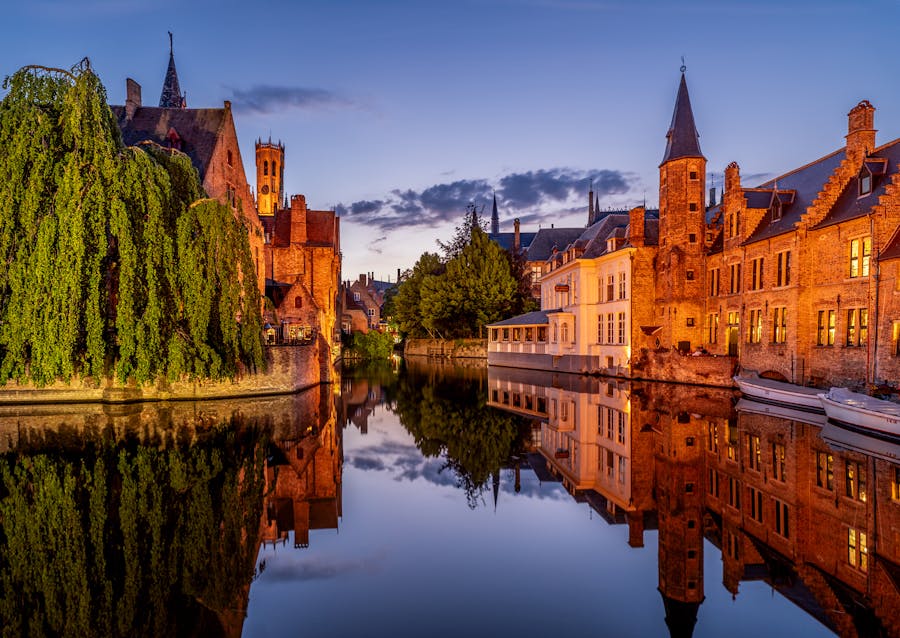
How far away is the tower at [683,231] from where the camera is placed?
2808 centimetres

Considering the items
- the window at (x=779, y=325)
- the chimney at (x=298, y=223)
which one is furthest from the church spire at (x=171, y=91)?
the window at (x=779, y=325)

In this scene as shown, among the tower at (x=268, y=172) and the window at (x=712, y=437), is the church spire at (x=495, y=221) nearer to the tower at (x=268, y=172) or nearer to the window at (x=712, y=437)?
the tower at (x=268, y=172)

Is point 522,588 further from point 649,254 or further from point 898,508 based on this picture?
point 649,254

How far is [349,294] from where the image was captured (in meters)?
72.8

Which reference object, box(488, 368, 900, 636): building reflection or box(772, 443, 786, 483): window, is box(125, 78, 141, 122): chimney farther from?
box(772, 443, 786, 483): window

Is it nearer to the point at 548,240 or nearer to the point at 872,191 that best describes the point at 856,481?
the point at 872,191

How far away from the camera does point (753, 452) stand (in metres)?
11.6

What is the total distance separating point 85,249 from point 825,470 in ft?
53.2

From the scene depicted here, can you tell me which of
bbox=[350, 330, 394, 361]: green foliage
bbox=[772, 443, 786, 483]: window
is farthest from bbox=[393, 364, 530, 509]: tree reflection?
bbox=[350, 330, 394, 361]: green foliage

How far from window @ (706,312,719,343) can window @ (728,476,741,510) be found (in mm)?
19417

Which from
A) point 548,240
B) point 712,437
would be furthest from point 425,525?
point 548,240

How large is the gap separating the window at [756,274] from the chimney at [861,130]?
5.04 m

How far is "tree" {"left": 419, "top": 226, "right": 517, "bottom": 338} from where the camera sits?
47.7m

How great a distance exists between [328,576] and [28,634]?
2612 mm
